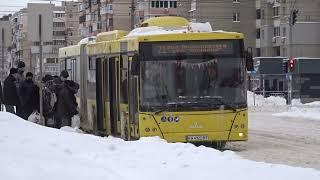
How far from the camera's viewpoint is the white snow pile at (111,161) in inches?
353

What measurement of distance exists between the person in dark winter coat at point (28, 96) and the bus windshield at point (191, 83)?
11.2ft

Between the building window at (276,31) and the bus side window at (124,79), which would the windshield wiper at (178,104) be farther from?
the building window at (276,31)

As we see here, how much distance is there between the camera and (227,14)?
98.6 meters

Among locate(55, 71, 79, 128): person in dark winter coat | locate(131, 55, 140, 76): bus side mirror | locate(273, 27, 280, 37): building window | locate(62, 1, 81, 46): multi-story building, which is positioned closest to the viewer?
locate(131, 55, 140, 76): bus side mirror

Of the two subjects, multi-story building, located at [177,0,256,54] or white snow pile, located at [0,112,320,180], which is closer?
white snow pile, located at [0,112,320,180]

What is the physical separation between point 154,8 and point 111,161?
96286mm

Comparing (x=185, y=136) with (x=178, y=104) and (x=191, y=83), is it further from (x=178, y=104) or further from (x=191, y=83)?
(x=191, y=83)

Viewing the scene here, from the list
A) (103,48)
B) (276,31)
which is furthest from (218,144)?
(276,31)

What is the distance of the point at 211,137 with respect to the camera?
1644cm

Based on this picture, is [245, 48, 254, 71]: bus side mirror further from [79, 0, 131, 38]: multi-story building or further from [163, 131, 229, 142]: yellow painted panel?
[79, 0, 131, 38]: multi-story building

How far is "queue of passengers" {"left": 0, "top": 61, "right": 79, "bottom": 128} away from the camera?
1814 centimetres

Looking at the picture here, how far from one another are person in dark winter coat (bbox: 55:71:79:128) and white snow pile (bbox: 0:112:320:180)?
18.2 feet

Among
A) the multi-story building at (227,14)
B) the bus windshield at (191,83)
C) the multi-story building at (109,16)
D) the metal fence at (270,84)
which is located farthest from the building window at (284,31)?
the bus windshield at (191,83)

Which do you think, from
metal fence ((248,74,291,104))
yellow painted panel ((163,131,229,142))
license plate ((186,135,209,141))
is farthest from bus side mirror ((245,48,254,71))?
metal fence ((248,74,291,104))
